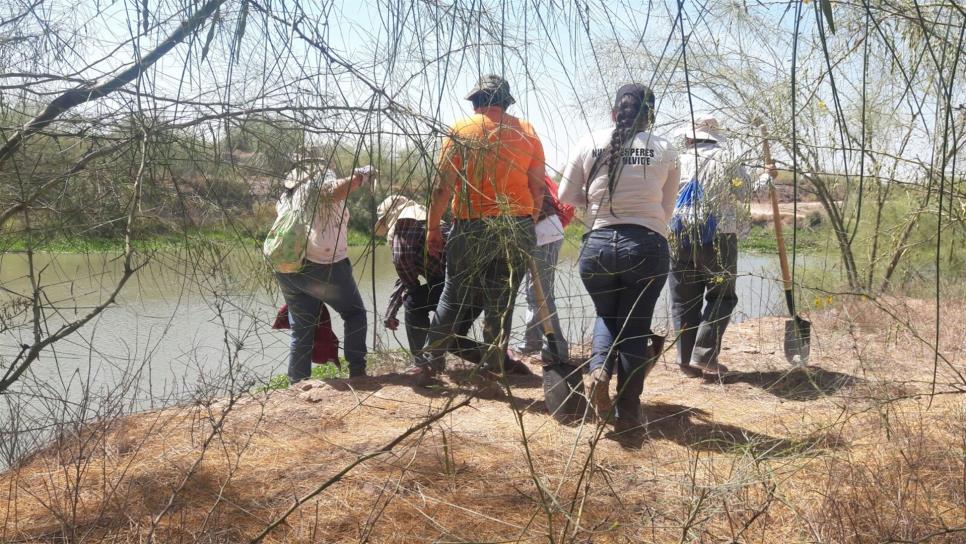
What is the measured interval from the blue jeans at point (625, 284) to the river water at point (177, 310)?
10 centimetres

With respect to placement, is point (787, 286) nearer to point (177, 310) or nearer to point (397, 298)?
point (397, 298)

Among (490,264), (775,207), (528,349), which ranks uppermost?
(775,207)

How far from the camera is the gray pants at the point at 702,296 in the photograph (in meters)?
4.45

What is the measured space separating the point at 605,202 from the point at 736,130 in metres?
1.19

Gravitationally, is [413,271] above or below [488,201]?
below

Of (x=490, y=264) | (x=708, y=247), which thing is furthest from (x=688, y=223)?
(x=490, y=264)

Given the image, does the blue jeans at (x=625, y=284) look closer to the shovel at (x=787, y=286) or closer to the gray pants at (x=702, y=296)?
the gray pants at (x=702, y=296)

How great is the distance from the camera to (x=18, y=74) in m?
2.12

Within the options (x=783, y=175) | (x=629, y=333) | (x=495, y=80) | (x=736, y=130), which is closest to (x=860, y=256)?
(x=783, y=175)

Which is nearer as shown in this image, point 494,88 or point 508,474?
point 494,88

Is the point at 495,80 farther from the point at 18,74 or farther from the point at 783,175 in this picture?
the point at 783,175

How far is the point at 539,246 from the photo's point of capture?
380cm

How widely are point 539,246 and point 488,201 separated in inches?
62.6

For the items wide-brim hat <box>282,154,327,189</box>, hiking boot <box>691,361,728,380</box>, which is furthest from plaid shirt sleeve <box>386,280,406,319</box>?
wide-brim hat <box>282,154,327,189</box>
